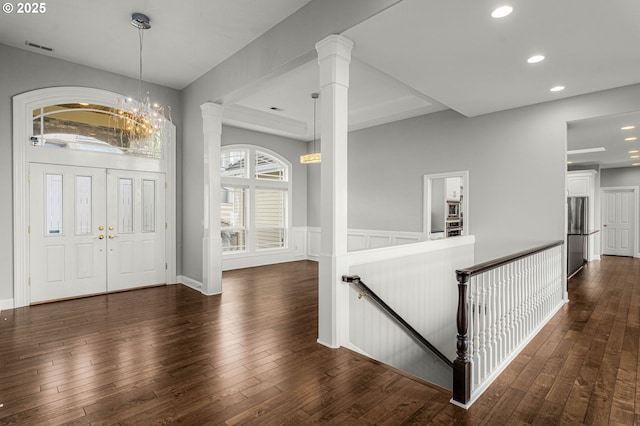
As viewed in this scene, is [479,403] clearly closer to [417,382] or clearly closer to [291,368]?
[417,382]

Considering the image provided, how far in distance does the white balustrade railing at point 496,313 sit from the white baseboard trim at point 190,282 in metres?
4.46

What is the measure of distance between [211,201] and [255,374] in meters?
3.32

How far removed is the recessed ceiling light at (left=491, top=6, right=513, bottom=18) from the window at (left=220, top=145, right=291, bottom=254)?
607cm

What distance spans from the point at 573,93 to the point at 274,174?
21.6 feet

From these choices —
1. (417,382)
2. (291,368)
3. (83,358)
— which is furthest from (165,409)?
(417,382)

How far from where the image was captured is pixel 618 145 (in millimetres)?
6625

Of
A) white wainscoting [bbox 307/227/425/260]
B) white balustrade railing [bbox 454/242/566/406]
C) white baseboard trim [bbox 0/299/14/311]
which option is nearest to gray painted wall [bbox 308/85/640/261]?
white wainscoting [bbox 307/227/425/260]

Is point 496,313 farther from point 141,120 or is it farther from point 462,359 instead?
point 141,120

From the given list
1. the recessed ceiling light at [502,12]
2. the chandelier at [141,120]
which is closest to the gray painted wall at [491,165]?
the recessed ceiling light at [502,12]

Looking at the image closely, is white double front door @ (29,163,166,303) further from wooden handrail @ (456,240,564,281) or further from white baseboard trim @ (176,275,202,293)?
wooden handrail @ (456,240,564,281)

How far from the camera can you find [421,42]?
337cm

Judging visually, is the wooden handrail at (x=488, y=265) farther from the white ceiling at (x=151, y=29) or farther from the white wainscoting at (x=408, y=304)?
the white ceiling at (x=151, y=29)

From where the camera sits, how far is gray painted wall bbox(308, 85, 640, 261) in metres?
5.03

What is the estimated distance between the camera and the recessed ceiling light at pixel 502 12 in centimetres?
280
